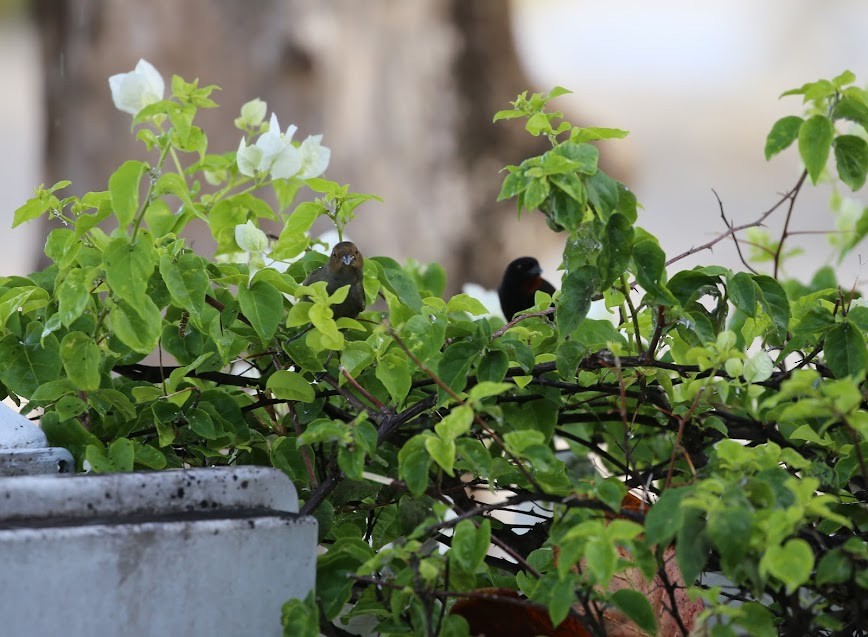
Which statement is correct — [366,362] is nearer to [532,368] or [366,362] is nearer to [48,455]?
[532,368]

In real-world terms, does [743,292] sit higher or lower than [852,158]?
lower

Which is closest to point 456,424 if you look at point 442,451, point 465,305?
point 442,451

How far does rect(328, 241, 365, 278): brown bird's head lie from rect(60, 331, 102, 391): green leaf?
20cm

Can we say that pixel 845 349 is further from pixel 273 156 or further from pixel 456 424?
pixel 273 156

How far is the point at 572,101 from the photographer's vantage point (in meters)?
5.24

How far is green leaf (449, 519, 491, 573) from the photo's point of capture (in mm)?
616

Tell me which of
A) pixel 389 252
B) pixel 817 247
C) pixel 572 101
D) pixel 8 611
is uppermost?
pixel 572 101

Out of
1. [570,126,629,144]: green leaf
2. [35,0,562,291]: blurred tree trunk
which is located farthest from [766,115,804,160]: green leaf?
[35,0,562,291]: blurred tree trunk

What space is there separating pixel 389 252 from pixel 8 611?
3.18 metres

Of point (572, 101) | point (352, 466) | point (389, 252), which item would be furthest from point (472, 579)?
point (572, 101)

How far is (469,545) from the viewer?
0.62m

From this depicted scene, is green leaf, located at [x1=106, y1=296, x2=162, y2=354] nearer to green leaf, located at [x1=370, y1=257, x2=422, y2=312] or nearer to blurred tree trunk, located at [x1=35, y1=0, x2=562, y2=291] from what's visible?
green leaf, located at [x1=370, y1=257, x2=422, y2=312]

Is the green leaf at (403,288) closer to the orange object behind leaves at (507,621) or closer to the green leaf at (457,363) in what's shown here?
the green leaf at (457,363)

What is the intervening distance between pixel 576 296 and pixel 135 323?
0.32 metres
